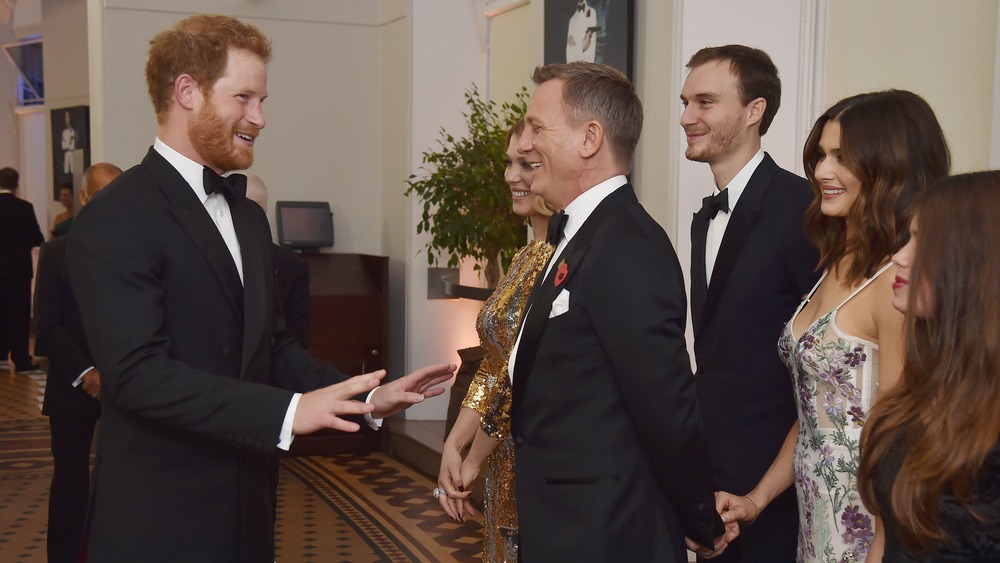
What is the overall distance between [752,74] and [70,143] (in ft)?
37.6

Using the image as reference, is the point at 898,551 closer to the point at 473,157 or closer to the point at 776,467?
the point at 776,467

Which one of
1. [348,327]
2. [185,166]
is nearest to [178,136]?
[185,166]

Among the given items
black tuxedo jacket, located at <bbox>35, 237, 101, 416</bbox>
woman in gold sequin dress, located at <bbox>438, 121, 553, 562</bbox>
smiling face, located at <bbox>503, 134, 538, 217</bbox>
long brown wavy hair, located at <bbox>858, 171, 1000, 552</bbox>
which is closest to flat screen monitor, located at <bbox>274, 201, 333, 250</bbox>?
black tuxedo jacket, located at <bbox>35, 237, 101, 416</bbox>

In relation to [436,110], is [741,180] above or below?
below

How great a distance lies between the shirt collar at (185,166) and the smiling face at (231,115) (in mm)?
30

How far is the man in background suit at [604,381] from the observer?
6.77 feet

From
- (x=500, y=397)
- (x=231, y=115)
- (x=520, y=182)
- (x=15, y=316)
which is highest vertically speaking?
(x=231, y=115)

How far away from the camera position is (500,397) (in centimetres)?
270

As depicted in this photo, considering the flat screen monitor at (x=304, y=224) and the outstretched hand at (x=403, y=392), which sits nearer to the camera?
the outstretched hand at (x=403, y=392)

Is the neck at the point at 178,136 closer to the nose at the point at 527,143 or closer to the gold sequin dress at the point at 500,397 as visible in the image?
the nose at the point at 527,143

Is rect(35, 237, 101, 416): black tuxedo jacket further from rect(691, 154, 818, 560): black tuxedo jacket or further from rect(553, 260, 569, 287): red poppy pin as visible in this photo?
rect(553, 260, 569, 287): red poppy pin

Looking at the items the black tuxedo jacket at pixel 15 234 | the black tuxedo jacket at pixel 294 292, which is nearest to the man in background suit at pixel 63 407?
the black tuxedo jacket at pixel 294 292

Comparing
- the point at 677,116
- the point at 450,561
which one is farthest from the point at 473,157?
the point at 450,561

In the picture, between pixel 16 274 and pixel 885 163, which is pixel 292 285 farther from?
pixel 16 274
